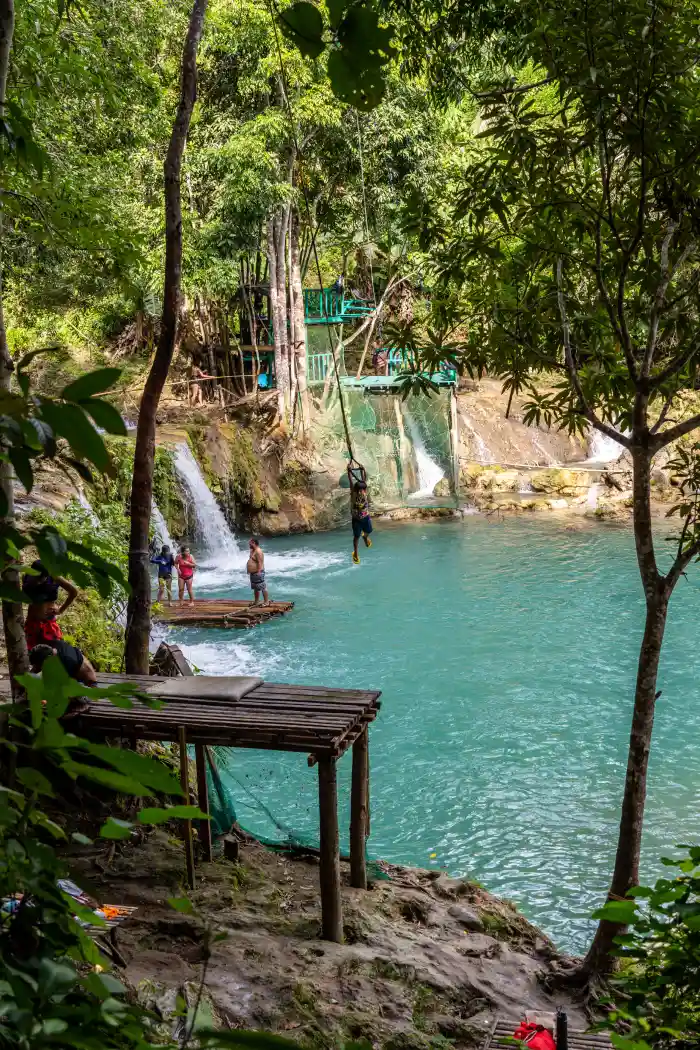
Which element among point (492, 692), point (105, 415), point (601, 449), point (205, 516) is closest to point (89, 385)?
point (105, 415)

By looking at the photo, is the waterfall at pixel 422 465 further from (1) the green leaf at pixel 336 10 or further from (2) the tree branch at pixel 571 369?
(1) the green leaf at pixel 336 10

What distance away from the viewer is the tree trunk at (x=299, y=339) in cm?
2422

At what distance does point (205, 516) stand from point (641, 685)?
622 inches

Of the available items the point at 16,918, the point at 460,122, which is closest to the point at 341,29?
the point at 16,918

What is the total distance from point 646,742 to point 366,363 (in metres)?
25.8

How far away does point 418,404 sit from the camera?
25594 mm

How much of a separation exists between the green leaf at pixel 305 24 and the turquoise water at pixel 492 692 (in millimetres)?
7653

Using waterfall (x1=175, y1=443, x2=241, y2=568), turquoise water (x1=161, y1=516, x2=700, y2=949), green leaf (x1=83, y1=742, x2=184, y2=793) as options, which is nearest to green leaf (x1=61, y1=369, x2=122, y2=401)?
green leaf (x1=83, y1=742, x2=184, y2=793)

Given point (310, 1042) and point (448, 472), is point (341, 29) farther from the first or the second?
point (448, 472)

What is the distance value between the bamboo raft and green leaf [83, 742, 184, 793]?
14.2 meters

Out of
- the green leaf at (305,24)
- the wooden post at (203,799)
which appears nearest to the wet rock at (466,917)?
the wooden post at (203,799)

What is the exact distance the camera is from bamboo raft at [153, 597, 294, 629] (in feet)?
51.2

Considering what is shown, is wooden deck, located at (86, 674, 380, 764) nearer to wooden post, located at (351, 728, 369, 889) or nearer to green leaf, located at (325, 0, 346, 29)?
wooden post, located at (351, 728, 369, 889)

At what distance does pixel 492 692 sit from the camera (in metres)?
13.0
